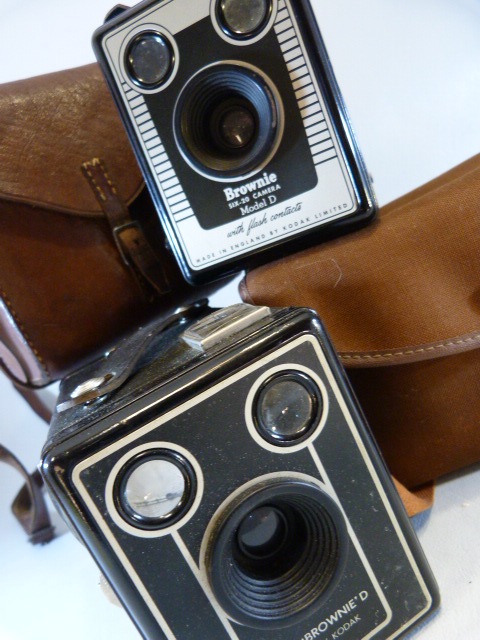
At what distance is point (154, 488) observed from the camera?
1.82ft

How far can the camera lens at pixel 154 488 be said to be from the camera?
0.55 meters

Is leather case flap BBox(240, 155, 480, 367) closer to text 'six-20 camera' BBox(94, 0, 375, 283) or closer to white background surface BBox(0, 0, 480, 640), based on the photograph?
text 'six-20 camera' BBox(94, 0, 375, 283)

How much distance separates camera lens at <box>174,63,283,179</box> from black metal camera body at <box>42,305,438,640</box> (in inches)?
9.7

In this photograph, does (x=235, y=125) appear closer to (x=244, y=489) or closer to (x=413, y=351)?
(x=413, y=351)

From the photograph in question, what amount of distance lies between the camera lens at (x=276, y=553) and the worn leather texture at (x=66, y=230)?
0.44 metres

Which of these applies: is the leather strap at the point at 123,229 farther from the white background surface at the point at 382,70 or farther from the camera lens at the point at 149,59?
the white background surface at the point at 382,70

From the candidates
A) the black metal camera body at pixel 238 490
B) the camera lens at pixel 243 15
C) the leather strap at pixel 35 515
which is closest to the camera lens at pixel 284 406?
the black metal camera body at pixel 238 490

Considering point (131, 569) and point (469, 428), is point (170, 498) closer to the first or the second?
point (131, 569)

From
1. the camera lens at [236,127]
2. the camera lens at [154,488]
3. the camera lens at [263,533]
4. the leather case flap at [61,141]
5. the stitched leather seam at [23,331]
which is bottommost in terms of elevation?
the camera lens at [263,533]

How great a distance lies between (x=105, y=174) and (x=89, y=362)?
29cm

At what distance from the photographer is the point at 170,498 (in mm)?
559

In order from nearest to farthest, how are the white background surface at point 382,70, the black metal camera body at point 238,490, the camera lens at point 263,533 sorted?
the black metal camera body at point 238,490 → the camera lens at point 263,533 → the white background surface at point 382,70

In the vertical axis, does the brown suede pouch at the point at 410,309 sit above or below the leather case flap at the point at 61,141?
below

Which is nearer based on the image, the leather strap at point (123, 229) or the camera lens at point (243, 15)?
the camera lens at point (243, 15)
